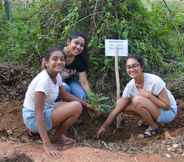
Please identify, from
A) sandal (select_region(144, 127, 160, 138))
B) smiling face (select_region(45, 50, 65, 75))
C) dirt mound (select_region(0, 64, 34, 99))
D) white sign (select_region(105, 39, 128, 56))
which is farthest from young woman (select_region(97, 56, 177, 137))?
dirt mound (select_region(0, 64, 34, 99))

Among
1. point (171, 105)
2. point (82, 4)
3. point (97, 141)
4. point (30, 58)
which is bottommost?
point (97, 141)

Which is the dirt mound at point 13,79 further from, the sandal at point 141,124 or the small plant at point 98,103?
the sandal at point 141,124

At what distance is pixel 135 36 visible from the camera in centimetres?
564

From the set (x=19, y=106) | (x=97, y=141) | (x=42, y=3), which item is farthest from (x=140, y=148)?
(x=42, y=3)

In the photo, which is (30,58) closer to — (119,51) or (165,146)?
(119,51)

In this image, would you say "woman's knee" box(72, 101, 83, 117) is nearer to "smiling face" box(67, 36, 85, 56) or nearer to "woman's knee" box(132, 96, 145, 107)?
"woman's knee" box(132, 96, 145, 107)

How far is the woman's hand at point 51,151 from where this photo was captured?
3.94 m

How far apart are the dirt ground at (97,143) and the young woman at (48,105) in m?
0.17

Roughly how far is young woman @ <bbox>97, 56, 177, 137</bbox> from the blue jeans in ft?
1.56

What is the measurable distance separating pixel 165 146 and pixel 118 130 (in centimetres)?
82

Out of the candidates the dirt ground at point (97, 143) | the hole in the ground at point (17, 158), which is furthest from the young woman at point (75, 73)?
the hole in the ground at point (17, 158)

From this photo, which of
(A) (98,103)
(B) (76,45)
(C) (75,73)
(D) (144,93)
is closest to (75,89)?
(C) (75,73)

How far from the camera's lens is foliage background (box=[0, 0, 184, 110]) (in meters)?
5.52

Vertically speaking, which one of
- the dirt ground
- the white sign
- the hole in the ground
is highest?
the white sign
